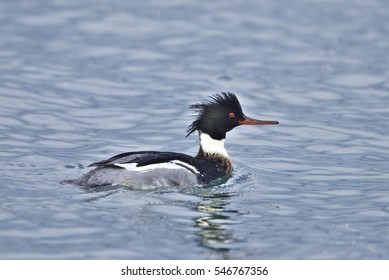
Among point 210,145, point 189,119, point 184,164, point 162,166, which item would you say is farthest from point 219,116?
point 189,119

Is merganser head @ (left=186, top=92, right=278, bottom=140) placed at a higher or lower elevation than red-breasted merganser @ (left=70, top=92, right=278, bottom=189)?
higher

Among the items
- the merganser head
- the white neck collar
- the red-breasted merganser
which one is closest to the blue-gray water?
the red-breasted merganser

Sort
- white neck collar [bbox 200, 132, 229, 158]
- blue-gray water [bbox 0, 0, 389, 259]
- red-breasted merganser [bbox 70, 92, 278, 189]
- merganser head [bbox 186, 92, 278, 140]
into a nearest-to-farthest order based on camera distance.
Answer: blue-gray water [bbox 0, 0, 389, 259] → red-breasted merganser [bbox 70, 92, 278, 189] → merganser head [bbox 186, 92, 278, 140] → white neck collar [bbox 200, 132, 229, 158]

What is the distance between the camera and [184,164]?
1095 cm

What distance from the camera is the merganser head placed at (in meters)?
11.5

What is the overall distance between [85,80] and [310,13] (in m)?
5.34

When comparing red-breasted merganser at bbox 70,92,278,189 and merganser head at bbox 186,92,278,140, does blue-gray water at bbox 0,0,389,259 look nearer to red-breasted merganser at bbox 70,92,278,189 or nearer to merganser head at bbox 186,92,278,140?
red-breasted merganser at bbox 70,92,278,189

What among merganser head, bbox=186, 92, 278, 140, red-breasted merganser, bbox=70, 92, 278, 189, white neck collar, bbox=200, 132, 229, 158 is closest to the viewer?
red-breasted merganser, bbox=70, 92, 278, 189

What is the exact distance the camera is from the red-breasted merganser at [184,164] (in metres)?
10.6

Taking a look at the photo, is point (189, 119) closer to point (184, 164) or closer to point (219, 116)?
point (219, 116)

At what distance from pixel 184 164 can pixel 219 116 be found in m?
0.94

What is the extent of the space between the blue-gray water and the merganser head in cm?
70
